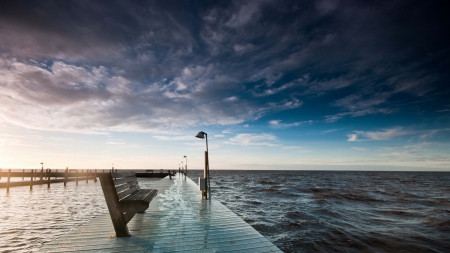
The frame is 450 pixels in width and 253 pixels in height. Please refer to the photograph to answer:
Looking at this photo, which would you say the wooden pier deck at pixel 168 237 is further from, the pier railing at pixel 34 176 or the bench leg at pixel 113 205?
the pier railing at pixel 34 176

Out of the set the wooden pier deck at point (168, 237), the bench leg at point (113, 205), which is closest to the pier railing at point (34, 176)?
the wooden pier deck at point (168, 237)

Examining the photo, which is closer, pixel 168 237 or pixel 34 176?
pixel 168 237

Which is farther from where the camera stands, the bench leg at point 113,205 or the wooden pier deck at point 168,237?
the bench leg at point 113,205

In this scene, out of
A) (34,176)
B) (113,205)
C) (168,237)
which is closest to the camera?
(113,205)

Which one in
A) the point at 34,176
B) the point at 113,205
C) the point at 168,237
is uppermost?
the point at 113,205

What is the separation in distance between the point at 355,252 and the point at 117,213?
741cm

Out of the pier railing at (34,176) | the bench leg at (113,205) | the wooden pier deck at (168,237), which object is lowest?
the pier railing at (34,176)

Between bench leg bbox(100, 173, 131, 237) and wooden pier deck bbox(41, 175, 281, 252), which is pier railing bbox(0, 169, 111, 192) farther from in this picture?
bench leg bbox(100, 173, 131, 237)

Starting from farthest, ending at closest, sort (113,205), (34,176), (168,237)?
1. (34,176)
2. (168,237)
3. (113,205)

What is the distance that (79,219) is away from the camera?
970cm

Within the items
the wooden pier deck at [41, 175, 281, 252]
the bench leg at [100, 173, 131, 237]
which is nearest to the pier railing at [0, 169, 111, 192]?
the wooden pier deck at [41, 175, 281, 252]

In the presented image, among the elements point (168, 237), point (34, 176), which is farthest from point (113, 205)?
point (34, 176)

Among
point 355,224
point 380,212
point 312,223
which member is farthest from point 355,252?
point 380,212

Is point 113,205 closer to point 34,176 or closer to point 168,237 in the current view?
point 168,237
